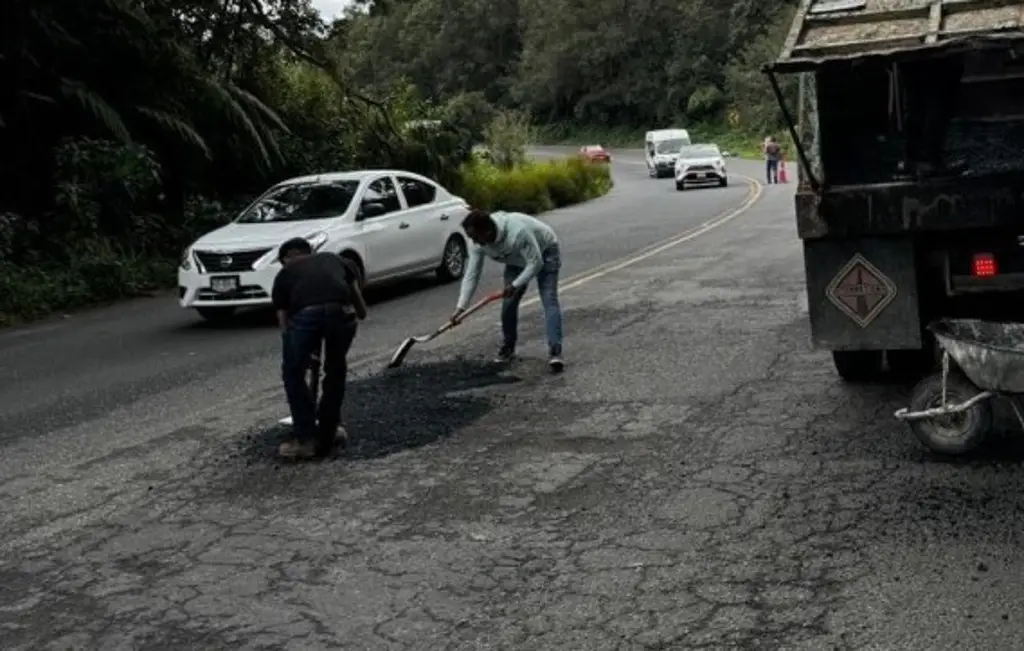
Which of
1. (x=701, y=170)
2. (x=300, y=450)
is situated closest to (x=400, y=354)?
(x=300, y=450)

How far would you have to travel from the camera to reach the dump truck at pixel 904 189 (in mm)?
6809

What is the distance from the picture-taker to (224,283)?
13.6m

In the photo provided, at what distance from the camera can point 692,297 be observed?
13539mm

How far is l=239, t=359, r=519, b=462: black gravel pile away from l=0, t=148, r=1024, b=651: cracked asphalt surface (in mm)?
30

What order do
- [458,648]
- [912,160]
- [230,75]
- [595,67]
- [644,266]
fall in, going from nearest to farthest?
1. [458,648]
2. [912,160]
3. [644,266]
4. [230,75]
5. [595,67]

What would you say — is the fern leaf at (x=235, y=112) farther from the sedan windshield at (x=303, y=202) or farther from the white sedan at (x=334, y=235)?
the sedan windshield at (x=303, y=202)

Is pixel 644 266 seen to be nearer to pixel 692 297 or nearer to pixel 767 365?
pixel 692 297

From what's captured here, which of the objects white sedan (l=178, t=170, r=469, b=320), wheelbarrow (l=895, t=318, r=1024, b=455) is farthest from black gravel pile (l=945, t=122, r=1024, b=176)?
white sedan (l=178, t=170, r=469, b=320)

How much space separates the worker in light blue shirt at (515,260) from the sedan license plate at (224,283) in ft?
14.2

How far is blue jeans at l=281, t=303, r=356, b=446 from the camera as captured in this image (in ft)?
24.1

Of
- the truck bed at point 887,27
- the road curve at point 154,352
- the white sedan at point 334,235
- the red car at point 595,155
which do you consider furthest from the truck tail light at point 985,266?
the red car at point 595,155

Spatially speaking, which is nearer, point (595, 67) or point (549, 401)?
point (549, 401)

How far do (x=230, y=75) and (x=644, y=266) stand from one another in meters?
9.32

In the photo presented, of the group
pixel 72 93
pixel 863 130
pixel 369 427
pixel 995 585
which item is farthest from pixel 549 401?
pixel 72 93
